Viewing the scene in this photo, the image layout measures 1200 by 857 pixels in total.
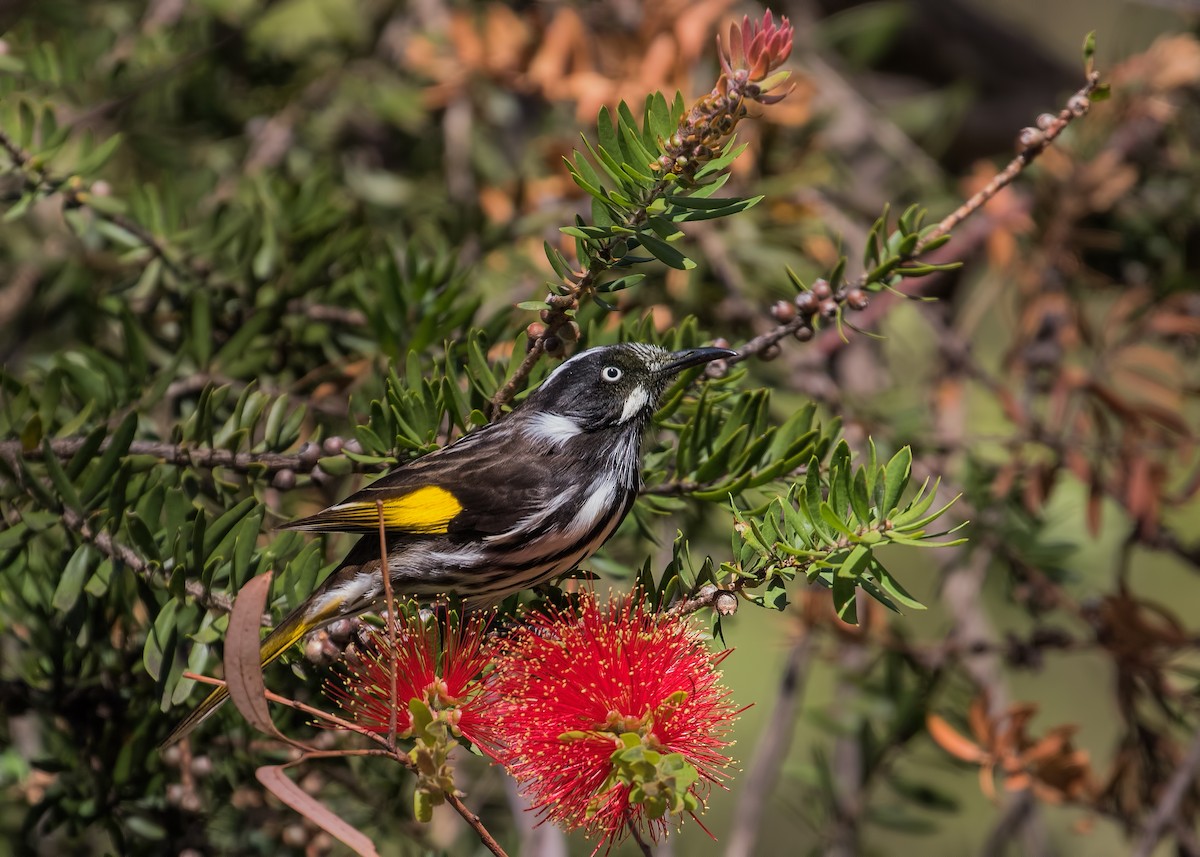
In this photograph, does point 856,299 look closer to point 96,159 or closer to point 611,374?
point 611,374

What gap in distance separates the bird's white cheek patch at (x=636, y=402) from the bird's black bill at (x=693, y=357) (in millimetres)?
95

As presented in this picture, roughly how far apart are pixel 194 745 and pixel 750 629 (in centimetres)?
338

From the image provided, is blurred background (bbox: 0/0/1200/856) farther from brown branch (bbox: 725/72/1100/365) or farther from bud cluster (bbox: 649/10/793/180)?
bud cluster (bbox: 649/10/793/180)

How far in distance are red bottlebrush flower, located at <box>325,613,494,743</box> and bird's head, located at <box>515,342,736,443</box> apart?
0.62 m

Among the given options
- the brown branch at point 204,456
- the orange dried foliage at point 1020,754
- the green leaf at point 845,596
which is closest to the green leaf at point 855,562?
the green leaf at point 845,596

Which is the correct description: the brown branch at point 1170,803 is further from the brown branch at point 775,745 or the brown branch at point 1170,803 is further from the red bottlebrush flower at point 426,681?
the red bottlebrush flower at point 426,681

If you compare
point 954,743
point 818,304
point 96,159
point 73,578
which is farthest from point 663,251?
point 954,743

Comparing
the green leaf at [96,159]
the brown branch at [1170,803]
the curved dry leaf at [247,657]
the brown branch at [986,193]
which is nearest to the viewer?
the curved dry leaf at [247,657]

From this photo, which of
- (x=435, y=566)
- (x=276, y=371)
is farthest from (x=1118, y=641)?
(x=276, y=371)

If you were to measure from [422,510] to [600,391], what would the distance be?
44cm

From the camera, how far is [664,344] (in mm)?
2279

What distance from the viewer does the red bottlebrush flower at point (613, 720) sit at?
1.53 m

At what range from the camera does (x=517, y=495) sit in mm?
2336

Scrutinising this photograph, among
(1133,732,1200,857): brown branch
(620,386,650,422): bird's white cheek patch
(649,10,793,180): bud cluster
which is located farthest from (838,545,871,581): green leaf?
(1133,732,1200,857): brown branch
